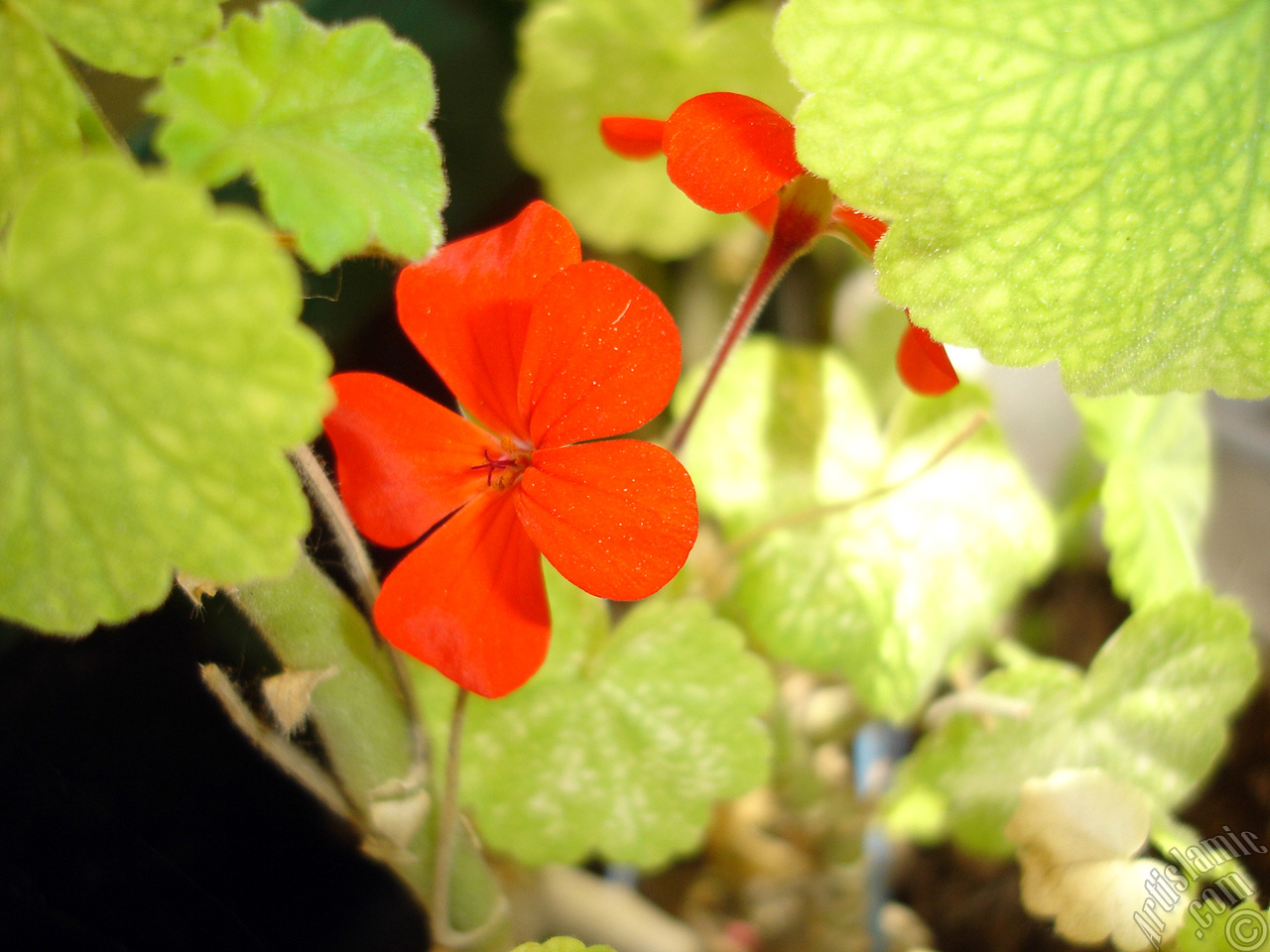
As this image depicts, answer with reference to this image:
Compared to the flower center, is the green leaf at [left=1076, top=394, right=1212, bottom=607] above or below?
below

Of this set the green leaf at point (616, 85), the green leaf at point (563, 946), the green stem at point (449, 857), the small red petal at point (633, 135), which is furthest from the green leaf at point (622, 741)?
the green leaf at point (616, 85)

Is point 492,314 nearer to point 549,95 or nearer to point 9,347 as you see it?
point 9,347

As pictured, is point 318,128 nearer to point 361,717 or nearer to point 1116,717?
point 361,717

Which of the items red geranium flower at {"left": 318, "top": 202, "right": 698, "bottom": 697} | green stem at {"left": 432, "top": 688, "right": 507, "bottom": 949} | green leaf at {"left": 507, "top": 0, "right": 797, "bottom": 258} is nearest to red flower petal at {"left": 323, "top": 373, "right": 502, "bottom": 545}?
red geranium flower at {"left": 318, "top": 202, "right": 698, "bottom": 697}

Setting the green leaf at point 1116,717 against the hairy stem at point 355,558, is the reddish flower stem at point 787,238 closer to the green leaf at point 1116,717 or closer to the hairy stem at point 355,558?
the hairy stem at point 355,558

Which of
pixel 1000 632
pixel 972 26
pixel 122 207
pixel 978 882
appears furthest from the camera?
pixel 1000 632

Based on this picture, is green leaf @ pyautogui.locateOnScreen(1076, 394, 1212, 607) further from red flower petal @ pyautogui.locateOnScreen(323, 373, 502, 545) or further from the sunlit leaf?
red flower petal @ pyautogui.locateOnScreen(323, 373, 502, 545)

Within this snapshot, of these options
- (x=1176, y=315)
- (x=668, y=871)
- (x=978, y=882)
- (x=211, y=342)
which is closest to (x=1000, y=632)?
(x=978, y=882)

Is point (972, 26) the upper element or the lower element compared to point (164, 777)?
upper
